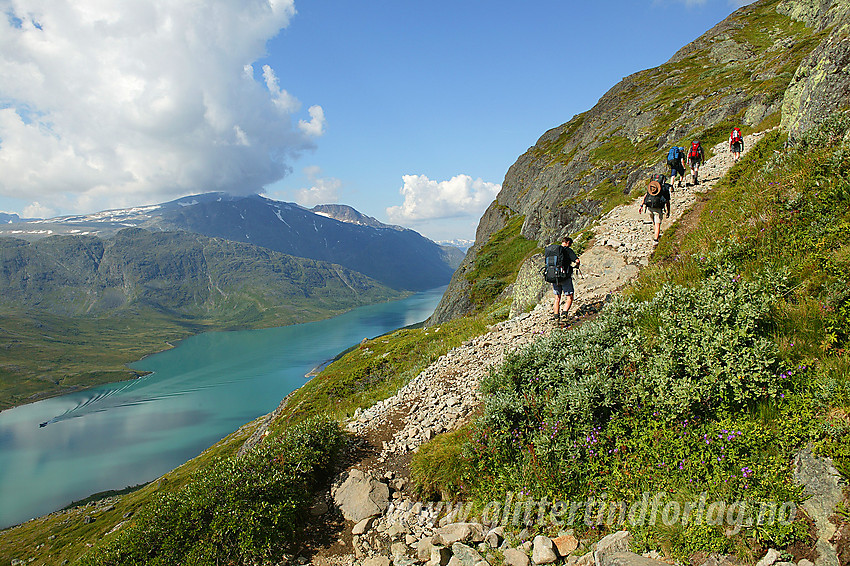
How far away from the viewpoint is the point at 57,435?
157 meters

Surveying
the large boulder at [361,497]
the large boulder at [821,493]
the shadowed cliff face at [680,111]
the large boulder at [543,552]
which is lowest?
the large boulder at [361,497]

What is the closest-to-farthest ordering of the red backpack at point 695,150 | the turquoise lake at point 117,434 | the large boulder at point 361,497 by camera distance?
the large boulder at point 361,497, the red backpack at point 695,150, the turquoise lake at point 117,434

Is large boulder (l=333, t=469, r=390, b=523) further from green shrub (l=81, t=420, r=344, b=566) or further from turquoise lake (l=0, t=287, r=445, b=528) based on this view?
turquoise lake (l=0, t=287, r=445, b=528)

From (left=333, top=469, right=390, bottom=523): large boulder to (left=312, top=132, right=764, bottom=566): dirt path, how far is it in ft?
0.86

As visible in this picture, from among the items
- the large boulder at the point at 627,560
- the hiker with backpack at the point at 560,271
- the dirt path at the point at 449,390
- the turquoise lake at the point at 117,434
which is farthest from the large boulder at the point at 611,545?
the turquoise lake at the point at 117,434

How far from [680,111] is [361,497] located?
71.2 meters

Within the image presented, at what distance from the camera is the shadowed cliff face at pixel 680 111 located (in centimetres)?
1590

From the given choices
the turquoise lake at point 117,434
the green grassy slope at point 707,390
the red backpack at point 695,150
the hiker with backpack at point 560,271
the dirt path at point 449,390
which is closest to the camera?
the green grassy slope at point 707,390

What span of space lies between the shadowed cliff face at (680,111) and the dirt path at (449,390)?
688 centimetres

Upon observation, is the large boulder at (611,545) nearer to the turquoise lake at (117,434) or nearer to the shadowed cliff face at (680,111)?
the shadowed cliff face at (680,111)

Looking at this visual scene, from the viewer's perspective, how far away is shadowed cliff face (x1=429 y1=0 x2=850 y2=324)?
15.9 m

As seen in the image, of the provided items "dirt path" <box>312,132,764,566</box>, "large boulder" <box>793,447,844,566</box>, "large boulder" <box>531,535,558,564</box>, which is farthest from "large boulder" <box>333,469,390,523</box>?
"large boulder" <box>793,447,844,566</box>

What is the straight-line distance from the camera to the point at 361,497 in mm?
8945

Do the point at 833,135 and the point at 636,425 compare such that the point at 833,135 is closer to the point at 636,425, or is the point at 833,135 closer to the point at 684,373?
the point at 684,373
